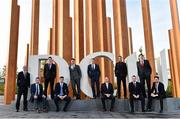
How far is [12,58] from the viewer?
1058 centimetres

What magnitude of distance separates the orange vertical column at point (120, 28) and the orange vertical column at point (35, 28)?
4.02 m

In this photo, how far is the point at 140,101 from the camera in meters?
8.37

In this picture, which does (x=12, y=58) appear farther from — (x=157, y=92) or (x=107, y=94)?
(x=157, y=92)

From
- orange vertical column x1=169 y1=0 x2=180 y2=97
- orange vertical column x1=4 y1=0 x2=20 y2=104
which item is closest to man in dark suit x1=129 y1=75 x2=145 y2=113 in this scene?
orange vertical column x1=4 y1=0 x2=20 y2=104

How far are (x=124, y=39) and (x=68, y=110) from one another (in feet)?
16.6

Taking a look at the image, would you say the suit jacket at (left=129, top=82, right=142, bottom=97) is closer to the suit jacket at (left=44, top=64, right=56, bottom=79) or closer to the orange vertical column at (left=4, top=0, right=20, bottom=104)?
the suit jacket at (left=44, top=64, right=56, bottom=79)

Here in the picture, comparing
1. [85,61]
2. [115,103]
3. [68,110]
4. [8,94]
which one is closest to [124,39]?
[85,61]

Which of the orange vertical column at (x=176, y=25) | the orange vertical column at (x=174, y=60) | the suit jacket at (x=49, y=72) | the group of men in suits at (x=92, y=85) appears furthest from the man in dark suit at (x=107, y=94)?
the orange vertical column at (x=174, y=60)

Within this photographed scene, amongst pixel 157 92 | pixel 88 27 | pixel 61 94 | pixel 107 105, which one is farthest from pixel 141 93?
pixel 88 27

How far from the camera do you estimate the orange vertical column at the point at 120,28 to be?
39.6 feet

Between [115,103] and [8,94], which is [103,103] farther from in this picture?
[8,94]

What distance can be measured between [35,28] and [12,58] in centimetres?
303

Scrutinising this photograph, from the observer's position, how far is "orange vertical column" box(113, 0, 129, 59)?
1207 cm

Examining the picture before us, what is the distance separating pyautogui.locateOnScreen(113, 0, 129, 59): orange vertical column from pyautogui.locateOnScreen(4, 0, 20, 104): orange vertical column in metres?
4.78
